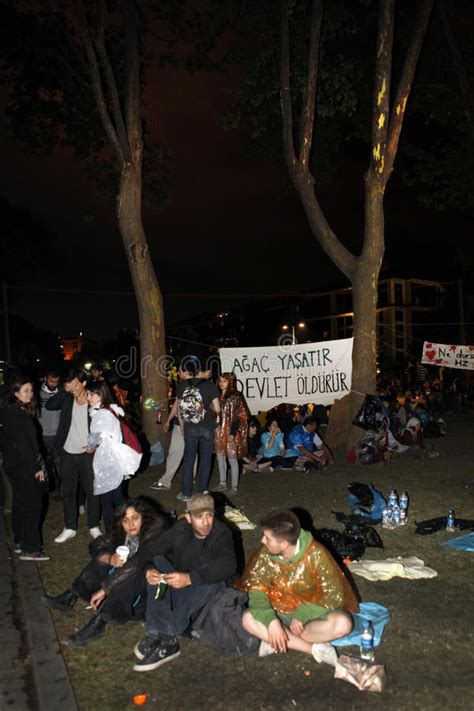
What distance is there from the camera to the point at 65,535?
6.30 meters

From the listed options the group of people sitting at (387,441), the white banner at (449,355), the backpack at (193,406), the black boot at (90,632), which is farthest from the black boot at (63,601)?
the white banner at (449,355)

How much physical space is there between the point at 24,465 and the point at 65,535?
1.04 meters

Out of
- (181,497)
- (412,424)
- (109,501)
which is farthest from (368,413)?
(109,501)

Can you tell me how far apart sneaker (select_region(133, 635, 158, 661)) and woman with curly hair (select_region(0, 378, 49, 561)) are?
7.28 feet

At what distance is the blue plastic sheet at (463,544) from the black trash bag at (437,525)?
0.34 meters

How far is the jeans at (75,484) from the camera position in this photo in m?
6.26

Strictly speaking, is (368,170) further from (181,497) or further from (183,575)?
(183,575)

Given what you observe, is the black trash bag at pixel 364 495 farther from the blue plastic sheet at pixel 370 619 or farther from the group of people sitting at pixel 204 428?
the blue plastic sheet at pixel 370 619

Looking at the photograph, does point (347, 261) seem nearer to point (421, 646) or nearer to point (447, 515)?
point (447, 515)

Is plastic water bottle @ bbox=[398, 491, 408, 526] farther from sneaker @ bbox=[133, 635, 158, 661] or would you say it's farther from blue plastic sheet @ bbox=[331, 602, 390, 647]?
sneaker @ bbox=[133, 635, 158, 661]

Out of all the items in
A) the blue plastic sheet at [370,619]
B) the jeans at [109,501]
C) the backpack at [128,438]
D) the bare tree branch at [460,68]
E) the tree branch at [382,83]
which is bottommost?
the blue plastic sheet at [370,619]

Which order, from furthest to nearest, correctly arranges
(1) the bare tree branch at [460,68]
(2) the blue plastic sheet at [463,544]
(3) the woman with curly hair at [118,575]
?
(1) the bare tree branch at [460,68]
(2) the blue plastic sheet at [463,544]
(3) the woman with curly hair at [118,575]

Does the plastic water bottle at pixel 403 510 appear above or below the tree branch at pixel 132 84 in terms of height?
below

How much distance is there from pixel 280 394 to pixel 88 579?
7.38 m
